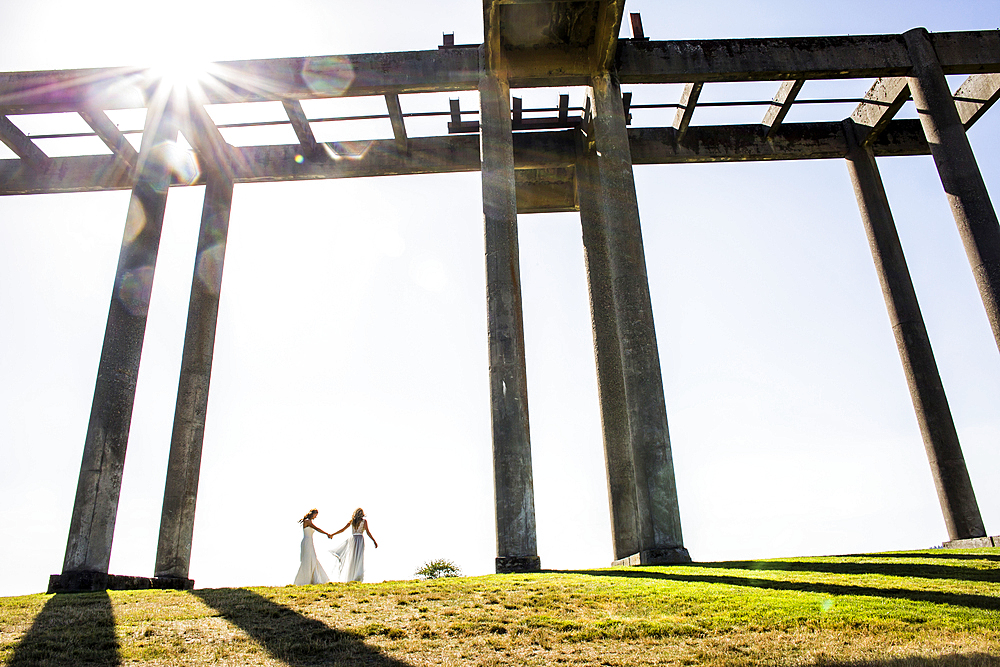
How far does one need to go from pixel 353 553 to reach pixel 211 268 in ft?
31.3

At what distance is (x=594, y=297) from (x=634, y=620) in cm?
1315

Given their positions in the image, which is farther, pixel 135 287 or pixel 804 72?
pixel 804 72

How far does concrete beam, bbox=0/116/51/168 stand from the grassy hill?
47.5 feet

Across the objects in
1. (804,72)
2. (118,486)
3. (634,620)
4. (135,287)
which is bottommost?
(634,620)

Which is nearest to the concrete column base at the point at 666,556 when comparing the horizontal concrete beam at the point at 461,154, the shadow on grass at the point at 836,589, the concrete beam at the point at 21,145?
the shadow on grass at the point at 836,589

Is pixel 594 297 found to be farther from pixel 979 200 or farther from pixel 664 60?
pixel 979 200

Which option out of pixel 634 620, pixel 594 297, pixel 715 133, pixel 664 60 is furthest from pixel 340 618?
pixel 715 133

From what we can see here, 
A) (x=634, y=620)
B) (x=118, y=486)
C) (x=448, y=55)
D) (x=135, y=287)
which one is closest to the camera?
(x=634, y=620)

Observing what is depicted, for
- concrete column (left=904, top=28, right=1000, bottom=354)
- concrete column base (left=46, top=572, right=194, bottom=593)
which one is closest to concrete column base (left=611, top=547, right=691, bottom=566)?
concrete column (left=904, top=28, right=1000, bottom=354)

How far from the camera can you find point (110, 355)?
47.5 feet

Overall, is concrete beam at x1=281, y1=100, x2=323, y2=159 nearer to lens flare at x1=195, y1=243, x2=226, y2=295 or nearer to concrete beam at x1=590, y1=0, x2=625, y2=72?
lens flare at x1=195, y1=243, x2=226, y2=295

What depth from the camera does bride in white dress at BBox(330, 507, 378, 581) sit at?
1407cm

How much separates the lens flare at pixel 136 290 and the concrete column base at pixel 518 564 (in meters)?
9.80

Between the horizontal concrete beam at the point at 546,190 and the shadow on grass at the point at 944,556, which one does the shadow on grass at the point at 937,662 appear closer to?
the shadow on grass at the point at 944,556
